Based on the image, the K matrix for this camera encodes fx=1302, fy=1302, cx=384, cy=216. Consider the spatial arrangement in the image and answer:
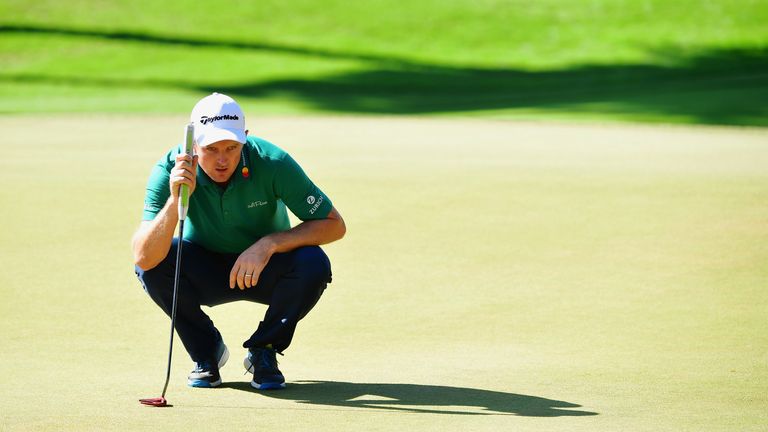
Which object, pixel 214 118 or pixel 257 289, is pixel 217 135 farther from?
pixel 257 289

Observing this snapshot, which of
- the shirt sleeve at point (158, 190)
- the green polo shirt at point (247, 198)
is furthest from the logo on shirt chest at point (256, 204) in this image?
the shirt sleeve at point (158, 190)

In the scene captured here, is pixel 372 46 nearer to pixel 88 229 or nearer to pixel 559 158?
pixel 559 158

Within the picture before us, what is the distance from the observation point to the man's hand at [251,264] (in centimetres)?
587

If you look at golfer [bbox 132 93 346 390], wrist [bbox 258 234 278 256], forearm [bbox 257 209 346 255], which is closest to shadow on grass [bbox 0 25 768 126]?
forearm [bbox 257 209 346 255]

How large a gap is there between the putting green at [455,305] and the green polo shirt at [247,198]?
73 centimetres

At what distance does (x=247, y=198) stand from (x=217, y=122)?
0.45m

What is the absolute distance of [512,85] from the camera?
32.9 metres

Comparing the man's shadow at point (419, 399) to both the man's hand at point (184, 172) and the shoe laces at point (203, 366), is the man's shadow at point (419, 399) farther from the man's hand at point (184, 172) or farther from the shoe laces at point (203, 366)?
the man's hand at point (184, 172)

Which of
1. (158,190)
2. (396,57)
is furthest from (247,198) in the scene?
(396,57)

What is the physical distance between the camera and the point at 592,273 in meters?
9.03

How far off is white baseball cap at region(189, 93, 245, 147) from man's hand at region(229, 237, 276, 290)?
548mm

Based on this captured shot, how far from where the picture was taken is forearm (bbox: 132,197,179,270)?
224 inches

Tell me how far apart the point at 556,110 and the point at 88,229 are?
14.0m

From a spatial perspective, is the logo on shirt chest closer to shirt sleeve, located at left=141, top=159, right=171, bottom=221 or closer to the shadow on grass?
shirt sleeve, located at left=141, top=159, right=171, bottom=221
